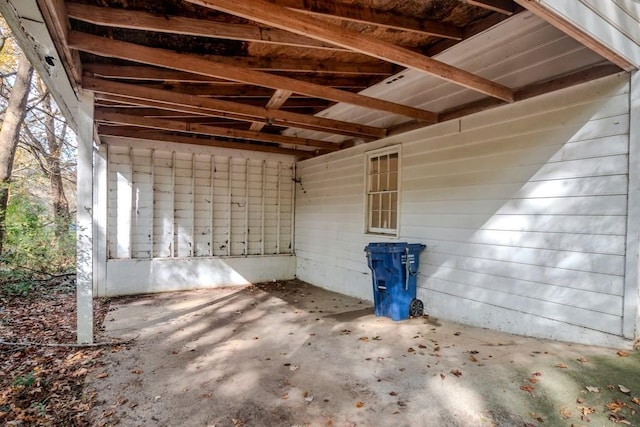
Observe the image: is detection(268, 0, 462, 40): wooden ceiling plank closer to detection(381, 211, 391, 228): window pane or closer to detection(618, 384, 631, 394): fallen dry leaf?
detection(618, 384, 631, 394): fallen dry leaf

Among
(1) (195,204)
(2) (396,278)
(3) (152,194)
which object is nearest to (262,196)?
(1) (195,204)

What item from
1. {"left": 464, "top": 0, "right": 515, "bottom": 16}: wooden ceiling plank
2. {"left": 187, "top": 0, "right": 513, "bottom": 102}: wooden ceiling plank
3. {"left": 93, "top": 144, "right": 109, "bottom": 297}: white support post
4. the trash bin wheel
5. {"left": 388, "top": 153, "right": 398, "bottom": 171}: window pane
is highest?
Answer: {"left": 464, "top": 0, "right": 515, "bottom": 16}: wooden ceiling plank

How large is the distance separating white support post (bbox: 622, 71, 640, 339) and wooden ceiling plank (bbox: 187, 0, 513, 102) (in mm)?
1143

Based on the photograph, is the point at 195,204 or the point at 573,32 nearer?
the point at 573,32

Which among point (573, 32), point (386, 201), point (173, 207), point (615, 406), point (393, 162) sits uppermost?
point (573, 32)

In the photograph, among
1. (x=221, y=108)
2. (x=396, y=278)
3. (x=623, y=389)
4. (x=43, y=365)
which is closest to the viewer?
(x=623, y=389)

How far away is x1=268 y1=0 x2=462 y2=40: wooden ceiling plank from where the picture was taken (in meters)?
2.19

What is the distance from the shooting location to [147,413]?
7.61 feet

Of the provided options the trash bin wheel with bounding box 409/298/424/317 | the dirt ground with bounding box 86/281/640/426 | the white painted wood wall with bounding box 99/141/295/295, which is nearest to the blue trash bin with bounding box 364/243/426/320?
the trash bin wheel with bounding box 409/298/424/317

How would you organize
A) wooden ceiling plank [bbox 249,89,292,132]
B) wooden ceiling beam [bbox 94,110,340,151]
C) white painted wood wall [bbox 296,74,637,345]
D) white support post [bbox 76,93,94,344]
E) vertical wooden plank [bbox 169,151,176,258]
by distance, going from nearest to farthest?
white painted wood wall [bbox 296,74,637,345] < white support post [bbox 76,93,94,344] < wooden ceiling plank [bbox 249,89,292,132] < wooden ceiling beam [bbox 94,110,340,151] < vertical wooden plank [bbox 169,151,176,258]

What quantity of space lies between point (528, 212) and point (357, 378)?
7.89 feet

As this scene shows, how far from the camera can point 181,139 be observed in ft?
20.7

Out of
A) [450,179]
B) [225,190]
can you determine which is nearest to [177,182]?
[225,190]

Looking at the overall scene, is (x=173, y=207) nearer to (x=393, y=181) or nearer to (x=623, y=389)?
(x=393, y=181)
